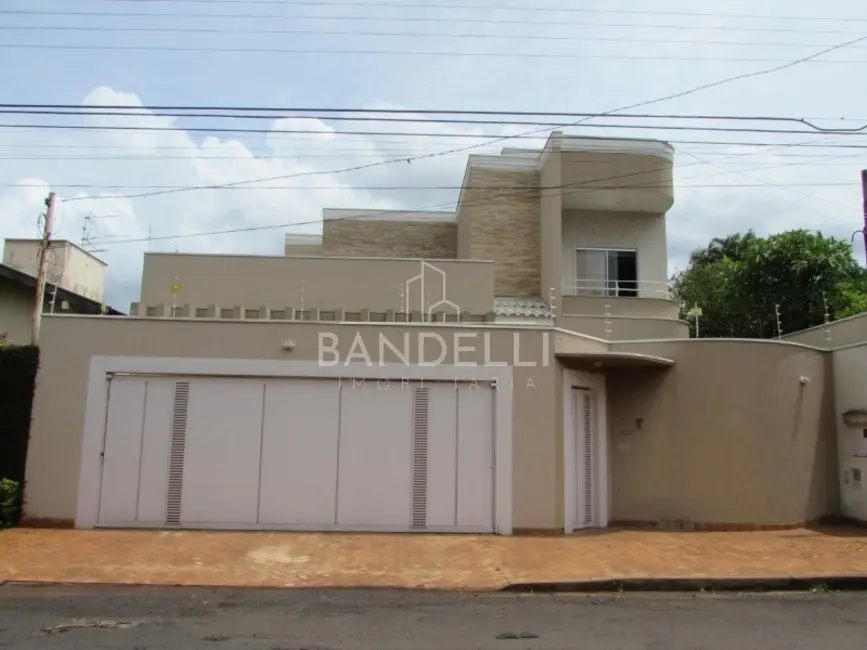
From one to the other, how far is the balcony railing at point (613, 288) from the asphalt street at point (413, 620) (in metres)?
10.9

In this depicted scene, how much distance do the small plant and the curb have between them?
7727 millimetres

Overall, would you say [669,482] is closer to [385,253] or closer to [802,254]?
[385,253]

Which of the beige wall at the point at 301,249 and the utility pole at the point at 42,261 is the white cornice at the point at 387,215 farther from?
the utility pole at the point at 42,261

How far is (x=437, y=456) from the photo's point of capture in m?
11.4

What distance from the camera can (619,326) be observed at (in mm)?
16391

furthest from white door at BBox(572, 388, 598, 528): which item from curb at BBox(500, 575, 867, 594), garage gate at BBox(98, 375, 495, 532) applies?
curb at BBox(500, 575, 867, 594)

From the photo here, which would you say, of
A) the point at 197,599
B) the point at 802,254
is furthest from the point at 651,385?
the point at 802,254

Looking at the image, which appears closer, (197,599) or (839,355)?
(197,599)

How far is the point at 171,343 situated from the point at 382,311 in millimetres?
4248

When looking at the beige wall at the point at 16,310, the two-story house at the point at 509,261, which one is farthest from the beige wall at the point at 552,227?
the beige wall at the point at 16,310

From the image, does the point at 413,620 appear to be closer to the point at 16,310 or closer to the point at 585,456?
the point at 585,456

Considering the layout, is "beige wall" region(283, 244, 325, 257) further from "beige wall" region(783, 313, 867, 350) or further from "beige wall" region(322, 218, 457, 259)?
"beige wall" region(783, 313, 867, 350)

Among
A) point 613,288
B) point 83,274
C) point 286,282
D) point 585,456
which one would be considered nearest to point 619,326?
point 613,288

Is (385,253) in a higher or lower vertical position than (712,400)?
higher
